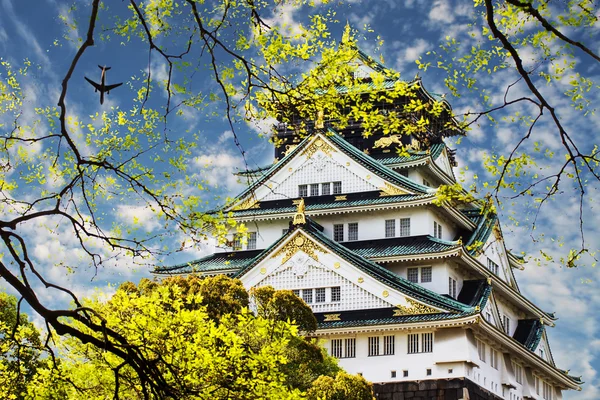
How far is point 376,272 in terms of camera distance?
4378 cm

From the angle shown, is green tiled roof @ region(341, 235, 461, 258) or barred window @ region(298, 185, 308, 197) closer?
green tiled roof @ region(341, 235, 461, 258)

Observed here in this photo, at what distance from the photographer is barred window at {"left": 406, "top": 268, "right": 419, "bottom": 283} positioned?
46.6m

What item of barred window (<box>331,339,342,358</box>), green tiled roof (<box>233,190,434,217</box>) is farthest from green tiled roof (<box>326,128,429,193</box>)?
barred window (<box>331,339,342,358</box>)

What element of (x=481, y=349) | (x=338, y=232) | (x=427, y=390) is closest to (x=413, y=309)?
(x=427, y=390)

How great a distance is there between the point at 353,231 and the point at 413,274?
4.44 meters

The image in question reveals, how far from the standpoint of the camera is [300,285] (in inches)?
1766

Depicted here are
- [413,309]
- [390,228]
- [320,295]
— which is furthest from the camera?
[390,228]

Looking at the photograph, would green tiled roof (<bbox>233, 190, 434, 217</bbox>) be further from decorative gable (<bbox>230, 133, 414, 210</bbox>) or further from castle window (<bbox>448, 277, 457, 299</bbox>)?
castle window (<bbox>448, 277, 457, 299</bbox>)

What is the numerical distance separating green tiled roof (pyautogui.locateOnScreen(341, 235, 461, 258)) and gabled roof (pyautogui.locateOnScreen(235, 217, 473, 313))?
1873 millimetres

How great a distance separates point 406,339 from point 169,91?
32303mm

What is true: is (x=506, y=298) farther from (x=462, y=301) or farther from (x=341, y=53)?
(x=341, y=53)

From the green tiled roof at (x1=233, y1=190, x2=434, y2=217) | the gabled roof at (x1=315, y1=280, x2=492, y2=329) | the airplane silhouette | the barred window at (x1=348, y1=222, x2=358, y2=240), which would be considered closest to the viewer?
the airplane silhouette

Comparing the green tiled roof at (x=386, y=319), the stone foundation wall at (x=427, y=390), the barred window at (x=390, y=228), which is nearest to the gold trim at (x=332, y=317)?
the green tiled roof at (x=386, y=319)

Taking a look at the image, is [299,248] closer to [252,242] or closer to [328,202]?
[328,202]
